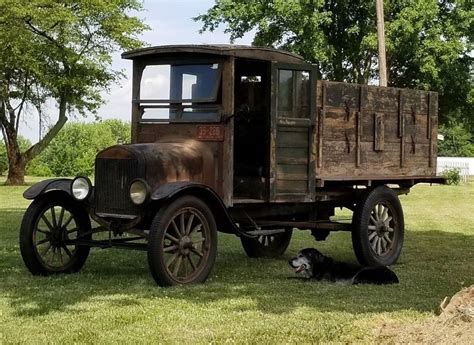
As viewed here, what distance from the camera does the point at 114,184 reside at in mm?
8406

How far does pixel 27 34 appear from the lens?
116 ft

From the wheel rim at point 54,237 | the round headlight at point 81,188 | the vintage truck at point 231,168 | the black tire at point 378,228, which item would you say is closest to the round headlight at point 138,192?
the vintage truck at point 231,168

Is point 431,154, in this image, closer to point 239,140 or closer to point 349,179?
point 349,179

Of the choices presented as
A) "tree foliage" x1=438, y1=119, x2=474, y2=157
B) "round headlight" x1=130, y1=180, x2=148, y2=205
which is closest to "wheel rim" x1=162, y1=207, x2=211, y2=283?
"round headlight" x1=130, y1=180, x2=148, y2=205

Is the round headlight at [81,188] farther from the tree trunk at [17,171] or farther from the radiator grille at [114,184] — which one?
the tree trunk at [17,171]

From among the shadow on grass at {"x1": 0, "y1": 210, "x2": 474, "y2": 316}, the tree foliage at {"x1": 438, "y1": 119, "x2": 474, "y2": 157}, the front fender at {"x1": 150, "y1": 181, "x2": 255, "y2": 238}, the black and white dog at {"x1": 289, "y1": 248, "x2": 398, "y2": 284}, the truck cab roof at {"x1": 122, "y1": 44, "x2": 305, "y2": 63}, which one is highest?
the tree foliage at {"x1": 438, "y1": 119, "x2": 474, "y2": 157}

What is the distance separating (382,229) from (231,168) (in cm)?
275

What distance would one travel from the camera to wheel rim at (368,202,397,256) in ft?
34.3

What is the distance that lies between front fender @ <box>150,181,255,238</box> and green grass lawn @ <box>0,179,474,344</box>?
1.95 feet

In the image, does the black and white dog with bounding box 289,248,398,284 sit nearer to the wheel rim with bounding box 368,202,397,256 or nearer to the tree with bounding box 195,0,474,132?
the wheel rim with bounding box 368,202,397,256

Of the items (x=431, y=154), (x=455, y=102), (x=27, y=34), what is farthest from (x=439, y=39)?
(x=431, y=154)

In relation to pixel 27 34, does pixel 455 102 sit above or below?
below

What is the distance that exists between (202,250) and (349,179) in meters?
2.49

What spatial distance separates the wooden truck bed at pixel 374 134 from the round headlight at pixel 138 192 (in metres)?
2.49
